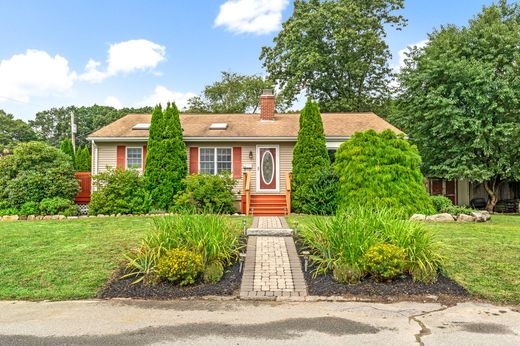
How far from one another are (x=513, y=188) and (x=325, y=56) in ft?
45.4

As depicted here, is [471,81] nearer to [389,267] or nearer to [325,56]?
[325,56]

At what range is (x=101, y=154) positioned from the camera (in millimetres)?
14875

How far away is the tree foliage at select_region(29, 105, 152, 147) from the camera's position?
49031mm

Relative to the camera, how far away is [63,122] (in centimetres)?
5188

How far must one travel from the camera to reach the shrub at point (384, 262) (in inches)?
207

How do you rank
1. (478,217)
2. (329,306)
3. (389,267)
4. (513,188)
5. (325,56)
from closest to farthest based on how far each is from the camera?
(329,306) → (389,267) → (478,217) → (513,188) → (325,56)

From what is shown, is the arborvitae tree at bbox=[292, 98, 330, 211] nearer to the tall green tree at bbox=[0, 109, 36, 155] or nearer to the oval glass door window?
the oval glass door window

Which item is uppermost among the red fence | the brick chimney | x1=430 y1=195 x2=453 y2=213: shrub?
the brick chimney

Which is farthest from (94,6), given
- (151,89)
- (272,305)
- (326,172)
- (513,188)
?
(513,188)

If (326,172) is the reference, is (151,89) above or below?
above

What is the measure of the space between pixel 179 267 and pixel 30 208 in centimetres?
964

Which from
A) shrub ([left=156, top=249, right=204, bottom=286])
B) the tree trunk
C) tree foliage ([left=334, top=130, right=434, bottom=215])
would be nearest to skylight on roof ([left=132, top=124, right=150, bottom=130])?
tree foliage ([left=334, top=130, right=434, bottom=215])

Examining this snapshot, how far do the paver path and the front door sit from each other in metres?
6.51

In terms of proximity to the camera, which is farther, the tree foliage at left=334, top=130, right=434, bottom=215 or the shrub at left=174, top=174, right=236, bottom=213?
the shrub at left=174, top=174, right=236, bottom=213
